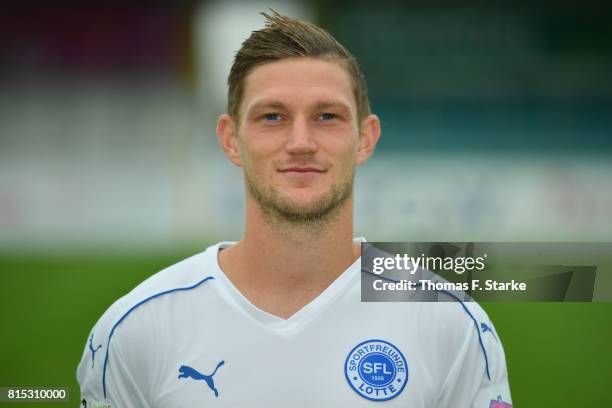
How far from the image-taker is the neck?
9.20 feet

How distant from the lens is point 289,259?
285 cm

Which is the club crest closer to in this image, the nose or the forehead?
the nose

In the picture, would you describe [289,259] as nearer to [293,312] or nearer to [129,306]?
[293,312]

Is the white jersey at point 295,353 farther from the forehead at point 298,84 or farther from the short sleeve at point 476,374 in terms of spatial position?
the forehead at point 298,84

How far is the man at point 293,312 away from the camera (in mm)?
2676

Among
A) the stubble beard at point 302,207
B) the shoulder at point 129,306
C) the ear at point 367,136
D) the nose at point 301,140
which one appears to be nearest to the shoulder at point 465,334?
the stubble beard at point 302,207

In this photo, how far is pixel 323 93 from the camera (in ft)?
8.99

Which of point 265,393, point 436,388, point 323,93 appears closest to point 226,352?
point 265,393

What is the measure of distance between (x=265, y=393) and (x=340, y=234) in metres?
0.73

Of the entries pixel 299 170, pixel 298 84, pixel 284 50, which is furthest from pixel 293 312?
pixel 284 50

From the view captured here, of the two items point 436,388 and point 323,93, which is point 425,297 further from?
point 323,93

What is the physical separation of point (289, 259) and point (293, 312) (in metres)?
0.23

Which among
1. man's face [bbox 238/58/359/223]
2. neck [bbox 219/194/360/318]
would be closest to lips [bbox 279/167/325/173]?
man's face [bbox 238/58/359/223]

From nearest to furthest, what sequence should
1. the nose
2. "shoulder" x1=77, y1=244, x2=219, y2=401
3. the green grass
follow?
the nose → "shoulder" x1=77, y1=244, x2=219, y2=401 → the green grass
